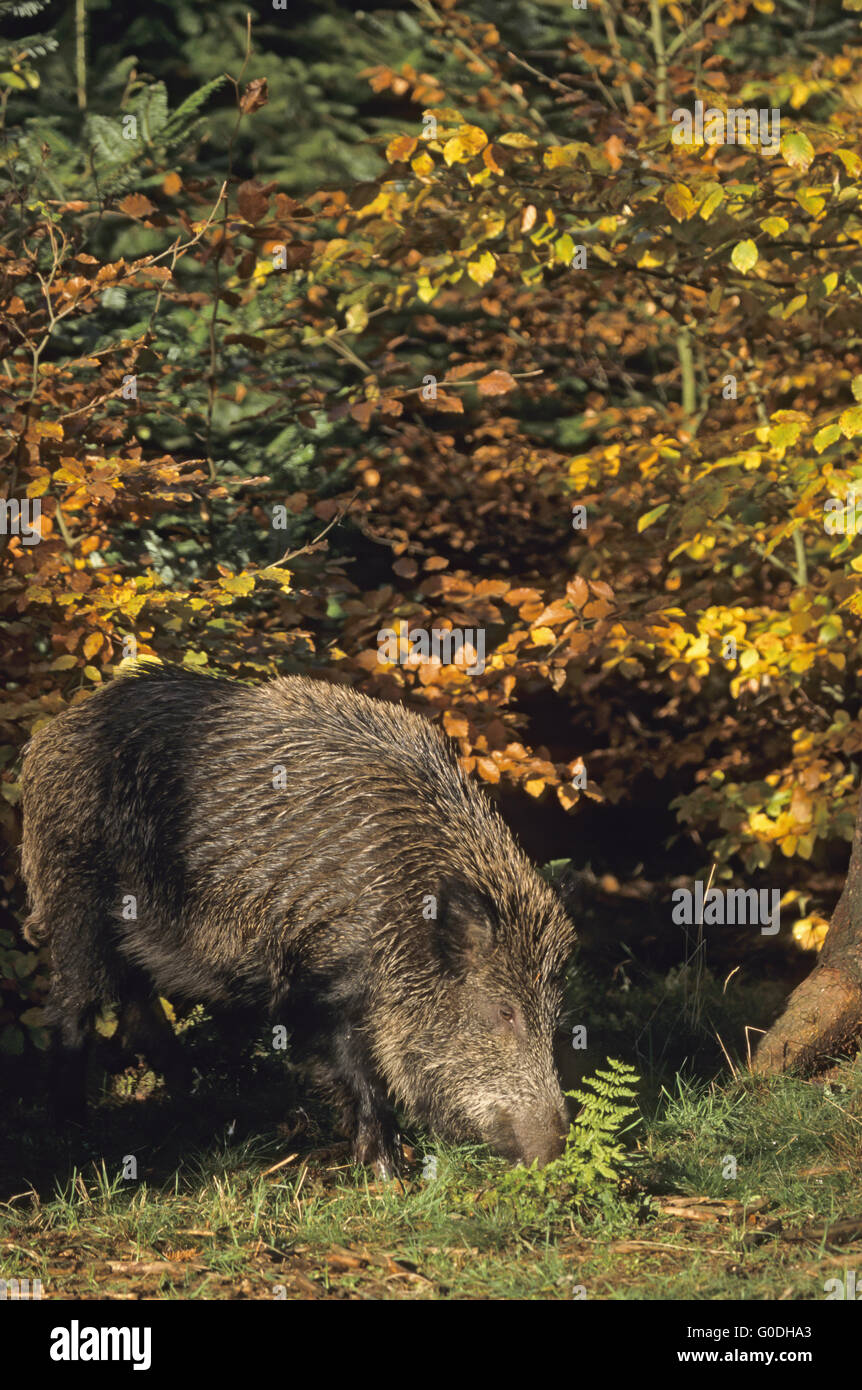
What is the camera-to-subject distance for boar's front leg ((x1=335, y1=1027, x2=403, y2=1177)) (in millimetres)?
4688

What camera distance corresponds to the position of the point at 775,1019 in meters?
5.85

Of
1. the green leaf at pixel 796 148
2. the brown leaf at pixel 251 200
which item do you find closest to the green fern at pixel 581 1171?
the green leaf at pixel 796 148

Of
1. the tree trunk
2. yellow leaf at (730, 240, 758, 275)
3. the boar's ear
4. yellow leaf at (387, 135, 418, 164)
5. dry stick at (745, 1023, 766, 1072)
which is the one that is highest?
yellow leaf at (387, 135, 418, 164)

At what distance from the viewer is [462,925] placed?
462 cm

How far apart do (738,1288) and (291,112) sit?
23.3 ft

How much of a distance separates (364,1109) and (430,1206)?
0.51 metres

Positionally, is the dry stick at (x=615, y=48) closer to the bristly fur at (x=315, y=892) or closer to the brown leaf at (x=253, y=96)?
the brown leaf at (x=253, y=96)

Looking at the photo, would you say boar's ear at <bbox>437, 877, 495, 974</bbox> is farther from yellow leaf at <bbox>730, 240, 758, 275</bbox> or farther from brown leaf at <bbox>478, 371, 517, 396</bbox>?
yellow leaf at <bbox>730, 240, 758, 275</bbox>

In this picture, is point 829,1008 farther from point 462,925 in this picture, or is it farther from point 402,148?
point 402,148

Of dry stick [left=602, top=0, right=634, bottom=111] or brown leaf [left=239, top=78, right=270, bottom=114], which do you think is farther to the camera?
dry stick [left=602, top=0, right=634, bottom=111]

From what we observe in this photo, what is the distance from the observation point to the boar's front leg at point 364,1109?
469 centimetres

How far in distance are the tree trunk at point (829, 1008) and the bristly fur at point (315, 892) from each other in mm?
1100

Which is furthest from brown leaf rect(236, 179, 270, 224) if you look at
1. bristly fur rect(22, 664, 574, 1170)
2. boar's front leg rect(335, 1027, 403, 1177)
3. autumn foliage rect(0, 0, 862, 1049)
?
boar's front leg rect(335, 1027, 403, 1177)

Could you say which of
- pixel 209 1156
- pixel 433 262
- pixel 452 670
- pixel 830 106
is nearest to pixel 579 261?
pixel 433 262
